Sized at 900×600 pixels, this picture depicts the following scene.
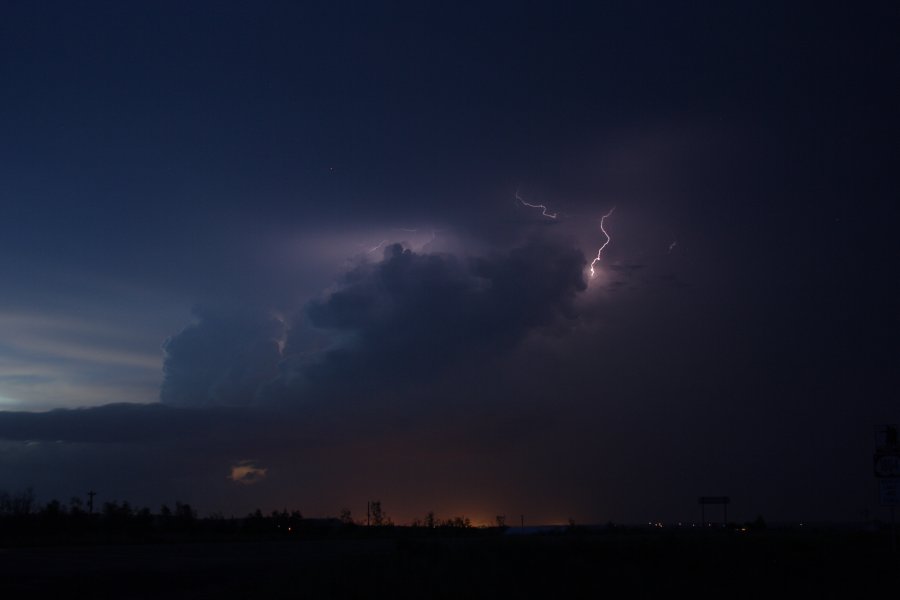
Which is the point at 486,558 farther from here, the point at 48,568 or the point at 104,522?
the point at 104,522

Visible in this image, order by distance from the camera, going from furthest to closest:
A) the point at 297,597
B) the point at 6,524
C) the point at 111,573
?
the point at 6,524 → the point at 111,573 → the point at 297,597

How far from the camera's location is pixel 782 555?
2745 centimetres

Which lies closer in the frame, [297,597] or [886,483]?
[297,597]

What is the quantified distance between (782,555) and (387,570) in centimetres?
1303

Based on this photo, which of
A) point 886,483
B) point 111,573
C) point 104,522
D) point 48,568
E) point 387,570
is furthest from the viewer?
point 104,522

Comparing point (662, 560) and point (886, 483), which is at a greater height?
point (886, 483)

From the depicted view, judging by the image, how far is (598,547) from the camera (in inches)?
1099

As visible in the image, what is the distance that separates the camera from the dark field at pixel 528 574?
1894 cm

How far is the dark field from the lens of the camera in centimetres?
1894

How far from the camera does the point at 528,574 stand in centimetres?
2091

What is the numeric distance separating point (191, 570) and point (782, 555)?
60.8 ft

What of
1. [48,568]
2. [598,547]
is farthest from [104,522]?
[598,547]

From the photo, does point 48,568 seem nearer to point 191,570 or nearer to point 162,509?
point 191,570

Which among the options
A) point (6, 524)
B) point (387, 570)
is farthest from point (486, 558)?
point (6, 524)
